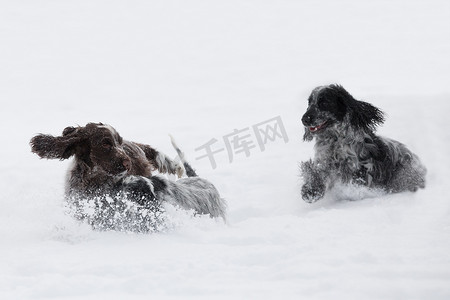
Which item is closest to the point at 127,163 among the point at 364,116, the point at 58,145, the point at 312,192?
the point at 58,145

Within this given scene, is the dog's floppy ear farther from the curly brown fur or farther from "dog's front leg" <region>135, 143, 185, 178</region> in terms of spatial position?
"dog's front leg" <region>135, 143, 185, 178</region>

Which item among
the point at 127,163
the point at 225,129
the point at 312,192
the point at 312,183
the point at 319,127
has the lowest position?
the point at 312,192

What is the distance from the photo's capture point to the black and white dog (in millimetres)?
6988

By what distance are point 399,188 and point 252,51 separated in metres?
14.5

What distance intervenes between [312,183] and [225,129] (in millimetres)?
4221

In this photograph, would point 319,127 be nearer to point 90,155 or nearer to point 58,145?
point 90,155

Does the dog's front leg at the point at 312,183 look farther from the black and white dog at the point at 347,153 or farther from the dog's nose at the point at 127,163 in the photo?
the dog's nose at the point at 127,163

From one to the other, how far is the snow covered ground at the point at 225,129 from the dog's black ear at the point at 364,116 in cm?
87

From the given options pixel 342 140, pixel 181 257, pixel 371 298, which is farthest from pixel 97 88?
pixel 371 298

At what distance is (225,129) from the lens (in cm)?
1109

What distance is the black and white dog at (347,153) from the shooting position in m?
6.99

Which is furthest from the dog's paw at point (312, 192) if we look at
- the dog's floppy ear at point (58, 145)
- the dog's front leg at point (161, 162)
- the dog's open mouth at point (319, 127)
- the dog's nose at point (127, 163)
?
the dog's floppy ear at point (58, 145)

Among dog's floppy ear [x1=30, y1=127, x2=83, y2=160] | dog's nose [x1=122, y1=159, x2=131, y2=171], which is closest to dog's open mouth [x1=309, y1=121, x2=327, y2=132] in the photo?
dog's nose [x1=122, y1=159, x2=131, y2=171]

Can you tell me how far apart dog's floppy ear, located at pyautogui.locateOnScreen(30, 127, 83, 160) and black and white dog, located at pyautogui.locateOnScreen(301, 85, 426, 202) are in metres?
2.74
